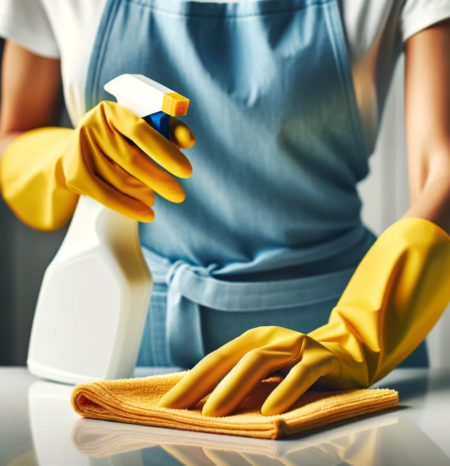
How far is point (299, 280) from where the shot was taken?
2.61ft

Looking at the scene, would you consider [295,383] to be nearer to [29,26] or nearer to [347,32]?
[347,32]

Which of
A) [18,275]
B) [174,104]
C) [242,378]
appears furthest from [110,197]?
[18,275]

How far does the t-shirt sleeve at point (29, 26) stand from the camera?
2.71 feet

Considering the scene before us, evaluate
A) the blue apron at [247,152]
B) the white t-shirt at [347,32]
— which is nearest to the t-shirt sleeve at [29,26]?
the white t-shirt at [347,32]

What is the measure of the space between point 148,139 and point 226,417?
0.28 metres

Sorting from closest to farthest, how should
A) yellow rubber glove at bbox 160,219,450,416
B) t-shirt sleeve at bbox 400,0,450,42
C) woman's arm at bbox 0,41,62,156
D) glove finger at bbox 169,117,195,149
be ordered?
yellow rubber glove at bbox 160,219,450,416 < glove finger at bbox 169,117,195,149 < t-shirt sleeve at bbox 400,0,450,42 < woman's arm at bbox 0,41,62,156

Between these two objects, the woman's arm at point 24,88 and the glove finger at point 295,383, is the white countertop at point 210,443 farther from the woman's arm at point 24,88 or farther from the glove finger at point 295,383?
the woman's arm at point 24,88

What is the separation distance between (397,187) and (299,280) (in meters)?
1.21

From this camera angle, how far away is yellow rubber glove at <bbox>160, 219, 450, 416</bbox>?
0.47m

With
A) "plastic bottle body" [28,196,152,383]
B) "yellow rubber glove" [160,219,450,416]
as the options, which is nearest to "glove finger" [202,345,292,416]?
"yellow rubber glove" [160,219,450,416]

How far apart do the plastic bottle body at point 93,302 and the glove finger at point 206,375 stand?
0.14 m

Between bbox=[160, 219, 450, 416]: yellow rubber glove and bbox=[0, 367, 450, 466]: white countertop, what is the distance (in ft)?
0.17

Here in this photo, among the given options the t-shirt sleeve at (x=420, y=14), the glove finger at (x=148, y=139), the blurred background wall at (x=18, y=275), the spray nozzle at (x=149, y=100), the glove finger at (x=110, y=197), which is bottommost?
the blurred background wall at (x=18, y=275)

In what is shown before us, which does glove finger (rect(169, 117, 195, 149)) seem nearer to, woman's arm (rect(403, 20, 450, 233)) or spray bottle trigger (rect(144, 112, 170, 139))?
spray bottle trigger (rect(144, 112, 170, 139))
